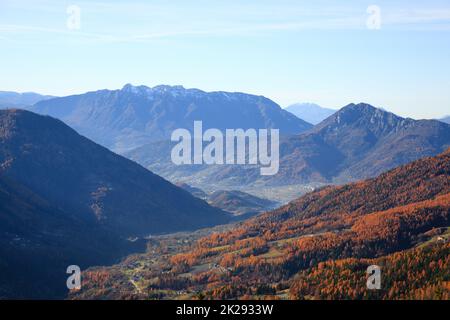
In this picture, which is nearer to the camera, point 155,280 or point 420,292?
point 420,292

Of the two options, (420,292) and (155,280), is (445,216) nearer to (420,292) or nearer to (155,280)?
(420,292)
